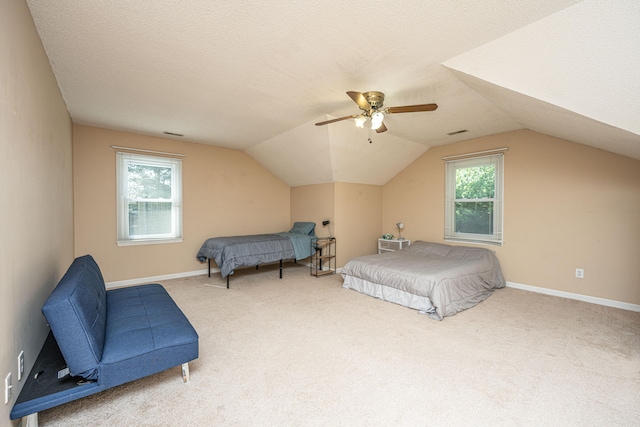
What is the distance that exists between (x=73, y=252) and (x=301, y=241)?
133 inches

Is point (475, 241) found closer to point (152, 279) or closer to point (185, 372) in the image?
point (185, 372)

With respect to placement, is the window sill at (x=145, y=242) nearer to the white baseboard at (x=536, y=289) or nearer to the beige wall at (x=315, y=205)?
the white baseboard at (x=536, y=289)

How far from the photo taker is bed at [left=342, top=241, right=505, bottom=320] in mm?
3221

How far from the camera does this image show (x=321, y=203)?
5523 millimetres

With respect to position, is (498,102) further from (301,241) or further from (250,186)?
(250,186)

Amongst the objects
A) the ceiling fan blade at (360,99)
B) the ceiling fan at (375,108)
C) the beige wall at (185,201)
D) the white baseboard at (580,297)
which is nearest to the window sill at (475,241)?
the white baseboard at (580,297)

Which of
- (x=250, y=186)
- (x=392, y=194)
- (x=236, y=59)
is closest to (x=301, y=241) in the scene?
(x=250, y=186)

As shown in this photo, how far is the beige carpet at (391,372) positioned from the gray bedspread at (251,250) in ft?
3.13

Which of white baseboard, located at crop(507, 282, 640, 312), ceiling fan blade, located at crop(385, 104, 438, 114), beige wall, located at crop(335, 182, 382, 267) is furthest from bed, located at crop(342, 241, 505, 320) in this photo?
ceiling fan blade, located at crop(385, 104, 438, 114)

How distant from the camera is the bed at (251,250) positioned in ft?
13.9

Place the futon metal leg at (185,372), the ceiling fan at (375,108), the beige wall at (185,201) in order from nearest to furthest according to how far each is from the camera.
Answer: the futon metal leg at (185,372)
the ceiling fan at (375,108)
the beige wall at (185,201)

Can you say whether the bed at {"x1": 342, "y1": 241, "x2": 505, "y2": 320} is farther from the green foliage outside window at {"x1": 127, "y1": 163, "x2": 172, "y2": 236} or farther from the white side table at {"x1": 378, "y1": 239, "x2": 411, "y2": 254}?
the green foliage outside window at {"x1": 127, "y1": 163, "x2": 172, "y2": 236}

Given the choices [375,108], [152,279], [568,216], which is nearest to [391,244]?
[568,216]

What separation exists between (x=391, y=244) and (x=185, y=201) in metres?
4.02
